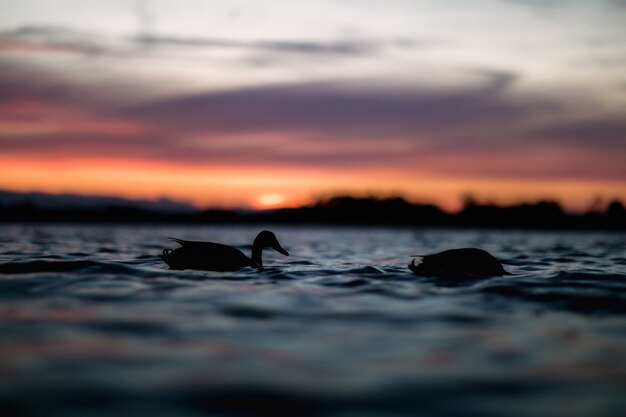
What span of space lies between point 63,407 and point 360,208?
11862 cm

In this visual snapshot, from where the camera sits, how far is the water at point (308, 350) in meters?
4.20

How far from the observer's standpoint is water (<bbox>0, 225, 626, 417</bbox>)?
420 cm

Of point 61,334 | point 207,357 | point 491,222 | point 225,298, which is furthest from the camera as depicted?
point 491,222

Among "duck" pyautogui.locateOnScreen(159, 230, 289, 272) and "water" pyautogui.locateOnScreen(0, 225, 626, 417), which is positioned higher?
"duck" pyautogui.locateOnScreen(159, 230, 289, 272)

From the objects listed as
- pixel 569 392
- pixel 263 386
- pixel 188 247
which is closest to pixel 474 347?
pixel 569 392

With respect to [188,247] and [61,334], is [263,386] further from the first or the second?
[188,247]

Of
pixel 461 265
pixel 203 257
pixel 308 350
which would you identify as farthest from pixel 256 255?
pixel 308 350

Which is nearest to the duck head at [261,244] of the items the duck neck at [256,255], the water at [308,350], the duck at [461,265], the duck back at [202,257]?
the duck neck at [256,255]

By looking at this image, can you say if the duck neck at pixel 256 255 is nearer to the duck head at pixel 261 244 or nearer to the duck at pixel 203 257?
the duck head at pixel 261 244

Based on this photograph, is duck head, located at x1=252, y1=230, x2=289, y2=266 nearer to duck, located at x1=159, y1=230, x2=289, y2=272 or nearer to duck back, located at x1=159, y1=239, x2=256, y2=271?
duck, located at x1=159, y1=230, x2=289, y2=272

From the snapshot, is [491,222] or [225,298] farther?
[491,222]

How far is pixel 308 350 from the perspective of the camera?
563 centimetres

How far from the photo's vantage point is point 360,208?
400 feet

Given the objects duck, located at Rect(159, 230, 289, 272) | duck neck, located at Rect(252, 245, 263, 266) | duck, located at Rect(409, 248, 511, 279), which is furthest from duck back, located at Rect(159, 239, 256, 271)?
duck, located at Rect(409, 248, 511, 279)
